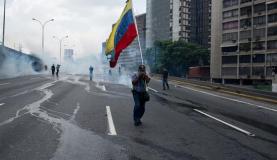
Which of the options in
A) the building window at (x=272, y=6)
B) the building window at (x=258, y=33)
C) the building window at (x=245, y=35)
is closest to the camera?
the building window at (x=272, y=6)

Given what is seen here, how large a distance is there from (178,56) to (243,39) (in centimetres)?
1794

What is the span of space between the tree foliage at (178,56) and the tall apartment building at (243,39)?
245 inches

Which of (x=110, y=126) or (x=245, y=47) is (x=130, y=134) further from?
(x=245, y=47)

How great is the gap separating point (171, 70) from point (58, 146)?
8499cm

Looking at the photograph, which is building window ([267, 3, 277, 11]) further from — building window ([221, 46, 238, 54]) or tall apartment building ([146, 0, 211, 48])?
tall apartment building ([146, 0, 211, 48])

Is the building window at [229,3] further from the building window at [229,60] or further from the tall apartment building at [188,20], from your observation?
the tall apartment building at [188,20]

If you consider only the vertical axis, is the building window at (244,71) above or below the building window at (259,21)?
below

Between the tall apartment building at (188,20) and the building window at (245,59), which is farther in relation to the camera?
the tall apartment building at (188,20)

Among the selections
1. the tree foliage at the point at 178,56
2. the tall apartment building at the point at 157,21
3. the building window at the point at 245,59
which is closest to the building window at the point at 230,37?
the building window at the point at 245,59

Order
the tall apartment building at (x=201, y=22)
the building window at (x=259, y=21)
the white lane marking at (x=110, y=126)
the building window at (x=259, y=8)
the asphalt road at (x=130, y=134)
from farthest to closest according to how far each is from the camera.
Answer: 1. the tall apartment building at (x=201, y=22)
2. the building window at (x=259, y=8)
3. the building window at (x=259, y=21)
4. the white lane marking at (x=110, y=126)
5. the asphalt road at (x=130, y=134)

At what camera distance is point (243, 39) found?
75.1 metres

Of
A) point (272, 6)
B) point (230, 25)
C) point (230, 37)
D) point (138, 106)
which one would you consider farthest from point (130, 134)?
point (230, 25)

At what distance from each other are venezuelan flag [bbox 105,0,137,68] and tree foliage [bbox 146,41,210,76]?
72.3 metres

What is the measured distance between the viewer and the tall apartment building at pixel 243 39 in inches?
2707
